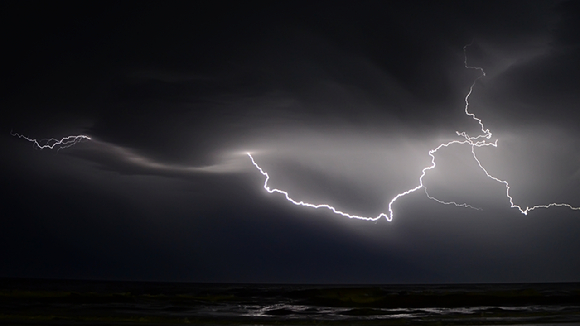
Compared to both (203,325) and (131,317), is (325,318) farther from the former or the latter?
(131,317)

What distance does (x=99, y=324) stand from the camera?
13.3 m

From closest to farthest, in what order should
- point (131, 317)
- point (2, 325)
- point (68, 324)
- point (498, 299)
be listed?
1. point (2, 325)
2. point (68, 324)
3. point (131, 317)
4. point (498, 299)

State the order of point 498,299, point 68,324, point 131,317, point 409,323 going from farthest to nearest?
1. point 498,299
2. point 131,317
3. point 409,323
4. point 68,324

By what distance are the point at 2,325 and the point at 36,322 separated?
48.2 inches

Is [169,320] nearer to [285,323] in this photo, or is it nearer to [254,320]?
[254,320]

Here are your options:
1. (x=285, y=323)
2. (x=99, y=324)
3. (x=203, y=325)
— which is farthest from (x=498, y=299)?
(x=99, y=324)

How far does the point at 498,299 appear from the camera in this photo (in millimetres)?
28156

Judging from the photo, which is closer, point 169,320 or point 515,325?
point 515,325

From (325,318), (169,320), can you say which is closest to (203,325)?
(169,320)

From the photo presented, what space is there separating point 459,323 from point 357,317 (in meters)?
3.81

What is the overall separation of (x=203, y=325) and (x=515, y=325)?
9.26 meters

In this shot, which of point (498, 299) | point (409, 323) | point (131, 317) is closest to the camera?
point (409, 323)

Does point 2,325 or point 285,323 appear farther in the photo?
point 285,323

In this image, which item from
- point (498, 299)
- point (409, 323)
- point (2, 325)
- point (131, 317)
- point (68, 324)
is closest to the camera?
point (2, 325)
